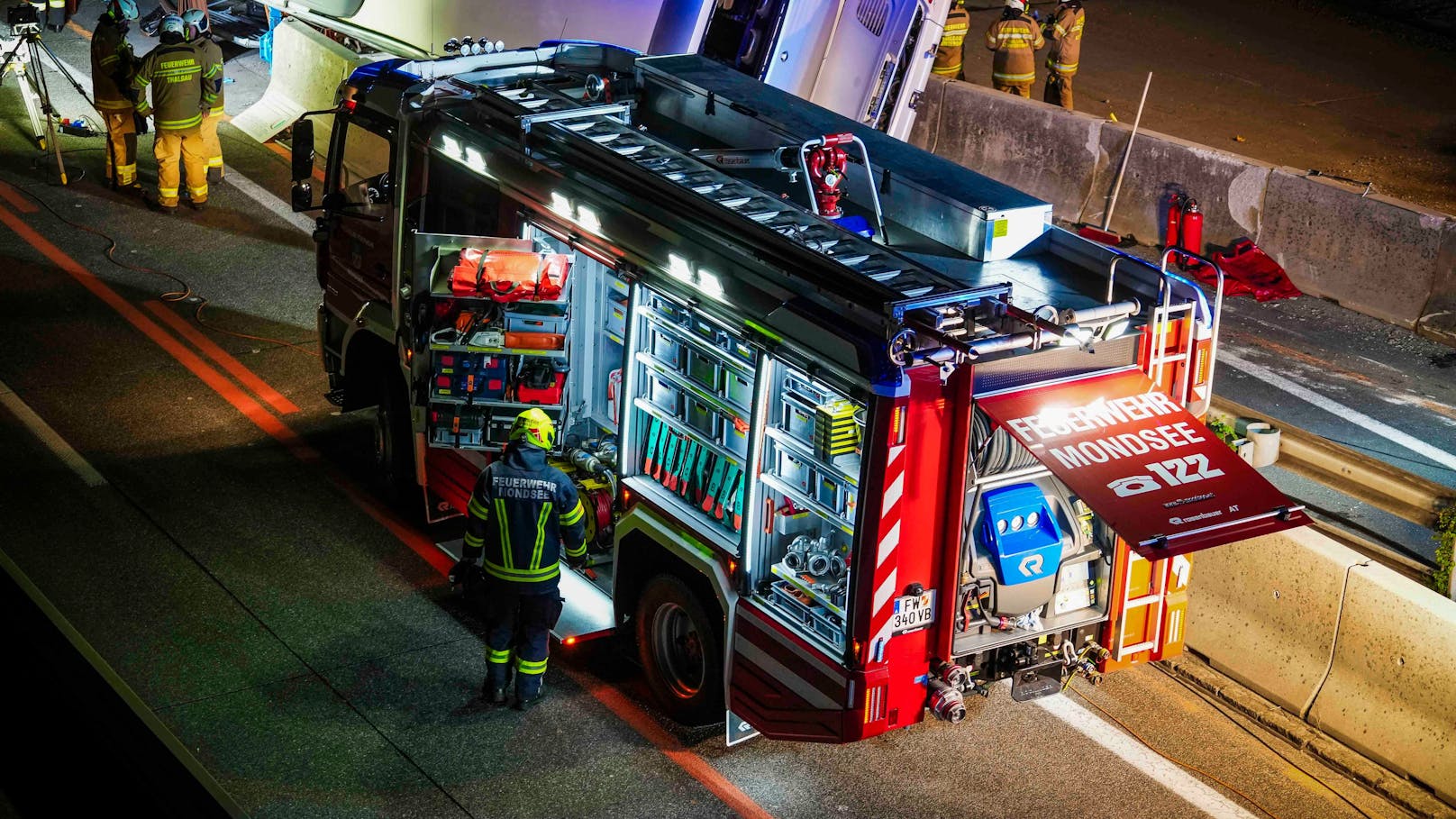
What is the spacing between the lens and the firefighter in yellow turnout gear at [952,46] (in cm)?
1703

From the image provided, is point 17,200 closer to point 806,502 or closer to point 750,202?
point 750,202

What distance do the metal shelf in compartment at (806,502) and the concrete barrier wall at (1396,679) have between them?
8.39ft

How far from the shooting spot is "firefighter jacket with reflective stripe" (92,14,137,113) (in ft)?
49.1

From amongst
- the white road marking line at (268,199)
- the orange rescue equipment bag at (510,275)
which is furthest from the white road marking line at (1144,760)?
the white road marking line at (268,199)

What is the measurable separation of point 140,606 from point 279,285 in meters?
5.05

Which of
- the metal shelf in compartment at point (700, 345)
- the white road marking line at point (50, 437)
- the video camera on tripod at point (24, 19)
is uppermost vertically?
the video camera on tripod at point (24, 19)

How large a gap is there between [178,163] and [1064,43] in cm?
843

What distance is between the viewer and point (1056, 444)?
6438mm

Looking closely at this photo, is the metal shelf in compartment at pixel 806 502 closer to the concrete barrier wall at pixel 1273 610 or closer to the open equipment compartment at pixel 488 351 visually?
the open equipment compartment at pixel 488 351

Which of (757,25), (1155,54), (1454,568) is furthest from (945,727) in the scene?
(1155,54)

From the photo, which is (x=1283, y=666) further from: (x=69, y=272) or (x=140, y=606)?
(x=69, y=272)

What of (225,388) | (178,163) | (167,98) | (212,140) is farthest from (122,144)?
(225,388)

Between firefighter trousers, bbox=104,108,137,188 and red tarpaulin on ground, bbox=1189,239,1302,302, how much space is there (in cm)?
942

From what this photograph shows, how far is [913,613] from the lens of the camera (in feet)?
21.7
